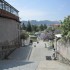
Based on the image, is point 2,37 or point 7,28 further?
point 7,28

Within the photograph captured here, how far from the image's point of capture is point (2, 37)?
40062mm

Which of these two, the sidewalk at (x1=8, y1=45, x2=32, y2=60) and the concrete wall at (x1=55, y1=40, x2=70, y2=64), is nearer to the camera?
the concrete wall at (x1=55, y1=40, x2=70, y2=64)

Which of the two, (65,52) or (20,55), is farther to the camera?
(20,55)

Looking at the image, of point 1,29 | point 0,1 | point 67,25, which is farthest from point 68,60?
point 0,1

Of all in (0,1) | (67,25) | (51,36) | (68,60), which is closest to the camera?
(68,60)

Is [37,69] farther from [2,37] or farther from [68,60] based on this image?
[2,37]

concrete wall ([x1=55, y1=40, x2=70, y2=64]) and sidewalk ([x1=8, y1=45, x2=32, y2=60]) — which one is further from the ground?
concrete wall ([x1=55, y1=40, x2=70, y2=64])

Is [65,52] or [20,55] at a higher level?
[65,52]

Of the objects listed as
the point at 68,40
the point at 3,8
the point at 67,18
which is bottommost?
the point at 68,40

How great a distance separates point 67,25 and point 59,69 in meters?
7.73

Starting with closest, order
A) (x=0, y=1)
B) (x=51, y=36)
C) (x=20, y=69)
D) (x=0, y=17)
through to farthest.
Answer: (x=20, y=69) → (x=0, y=17) → (x=0, y=1) → (x=51, y=36)

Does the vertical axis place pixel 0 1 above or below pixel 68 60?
above

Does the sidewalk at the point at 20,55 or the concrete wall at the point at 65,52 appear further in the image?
the sidewalk at the point at 20,55

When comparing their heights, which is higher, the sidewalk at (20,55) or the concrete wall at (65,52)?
the concrete wall at (65,52)
